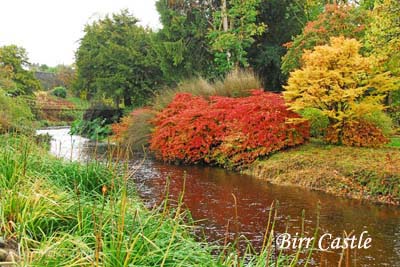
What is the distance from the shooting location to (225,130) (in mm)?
12703

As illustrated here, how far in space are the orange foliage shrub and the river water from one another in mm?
2586

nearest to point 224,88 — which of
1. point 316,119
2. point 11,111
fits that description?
point 316,119

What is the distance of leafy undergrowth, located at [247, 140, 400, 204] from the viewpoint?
27.0ft

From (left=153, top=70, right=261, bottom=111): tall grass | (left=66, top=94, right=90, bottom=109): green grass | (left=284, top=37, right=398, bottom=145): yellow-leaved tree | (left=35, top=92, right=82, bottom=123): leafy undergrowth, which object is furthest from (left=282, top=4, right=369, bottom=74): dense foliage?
(left=66, top=94, right=90, bottom=109): green grass

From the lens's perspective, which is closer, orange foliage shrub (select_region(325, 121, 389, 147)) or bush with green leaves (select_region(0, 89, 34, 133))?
orange foliage shrub (select_region(325, 121, 389, 147))

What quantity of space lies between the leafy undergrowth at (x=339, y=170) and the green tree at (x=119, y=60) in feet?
47.5

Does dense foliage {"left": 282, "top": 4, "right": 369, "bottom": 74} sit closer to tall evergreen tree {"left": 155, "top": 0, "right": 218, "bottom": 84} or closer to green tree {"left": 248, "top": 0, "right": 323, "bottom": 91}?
green tree {"left": 248, "top": 0, "right": 323, "bottom": 91}

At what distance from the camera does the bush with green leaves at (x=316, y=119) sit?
10.8m

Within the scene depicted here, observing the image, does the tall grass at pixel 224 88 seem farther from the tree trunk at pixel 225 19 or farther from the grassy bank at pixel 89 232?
the grassy bank at pixel 89 232

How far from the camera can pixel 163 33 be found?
22.2 m

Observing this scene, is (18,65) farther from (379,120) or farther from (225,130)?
(379,120)

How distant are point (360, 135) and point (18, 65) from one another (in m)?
29.2

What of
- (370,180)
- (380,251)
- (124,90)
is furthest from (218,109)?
(124,90)

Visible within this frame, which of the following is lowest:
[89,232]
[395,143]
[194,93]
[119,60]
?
[89,232]
